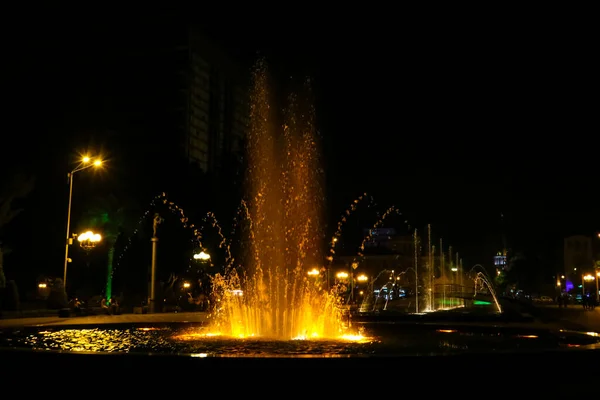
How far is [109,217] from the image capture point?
46438 millimetres

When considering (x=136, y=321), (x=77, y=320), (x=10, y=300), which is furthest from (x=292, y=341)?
(x=10, y=300)

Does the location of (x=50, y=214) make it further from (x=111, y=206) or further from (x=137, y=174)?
(x=137, y=174)

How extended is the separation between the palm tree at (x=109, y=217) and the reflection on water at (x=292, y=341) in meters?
28.1

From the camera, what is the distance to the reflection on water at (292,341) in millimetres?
12516

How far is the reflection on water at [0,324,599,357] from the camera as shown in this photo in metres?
12.5

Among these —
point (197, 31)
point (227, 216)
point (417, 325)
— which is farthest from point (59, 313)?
point (197, 31)

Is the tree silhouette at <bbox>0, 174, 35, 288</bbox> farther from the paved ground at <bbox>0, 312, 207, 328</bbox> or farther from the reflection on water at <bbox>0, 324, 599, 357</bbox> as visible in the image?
the reflection on water at <bbox>0, 324, 599, 357</bbox>

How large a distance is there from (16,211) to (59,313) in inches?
482

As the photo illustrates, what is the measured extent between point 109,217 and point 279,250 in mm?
31627

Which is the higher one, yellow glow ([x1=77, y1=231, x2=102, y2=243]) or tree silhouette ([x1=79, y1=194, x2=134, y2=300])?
tree silhouette ([x1=79, y1=194, x2=134, y2=300])

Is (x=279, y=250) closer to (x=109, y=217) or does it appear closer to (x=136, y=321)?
(x=136, y=321)

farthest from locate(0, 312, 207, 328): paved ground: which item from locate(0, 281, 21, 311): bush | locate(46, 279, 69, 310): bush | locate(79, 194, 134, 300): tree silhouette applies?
locate(79, 194, 134, 300): tree silhouette

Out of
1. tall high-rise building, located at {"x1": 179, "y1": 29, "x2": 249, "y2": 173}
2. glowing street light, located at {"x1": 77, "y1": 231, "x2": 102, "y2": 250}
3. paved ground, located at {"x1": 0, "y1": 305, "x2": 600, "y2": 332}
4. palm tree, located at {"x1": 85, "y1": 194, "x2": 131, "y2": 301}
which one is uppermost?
tall high-rise building, located at {"x1": 179, "y1": 29, "x2": 249, "y2": 173}

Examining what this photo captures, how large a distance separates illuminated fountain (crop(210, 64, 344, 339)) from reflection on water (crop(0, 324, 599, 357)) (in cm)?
91
